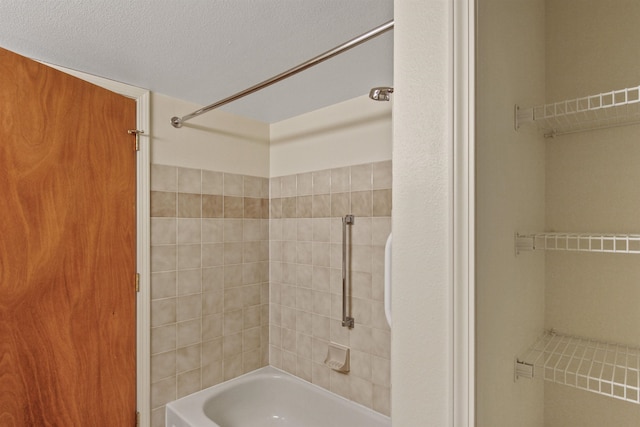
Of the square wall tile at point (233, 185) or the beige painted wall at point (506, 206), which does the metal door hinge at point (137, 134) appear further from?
the beige painted wall at point (506, 206)

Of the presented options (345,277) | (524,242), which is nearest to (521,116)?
(524,242)

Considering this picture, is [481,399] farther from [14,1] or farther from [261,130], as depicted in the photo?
[261,130]

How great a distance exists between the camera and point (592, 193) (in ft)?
3.65

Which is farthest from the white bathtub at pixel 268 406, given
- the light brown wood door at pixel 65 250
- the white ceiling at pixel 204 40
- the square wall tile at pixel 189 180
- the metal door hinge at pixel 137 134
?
the white ceiling at pixel 204 40

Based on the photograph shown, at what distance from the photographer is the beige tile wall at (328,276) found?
198cm

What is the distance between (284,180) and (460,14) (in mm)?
1898

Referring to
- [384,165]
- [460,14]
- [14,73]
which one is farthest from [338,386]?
[14,73]

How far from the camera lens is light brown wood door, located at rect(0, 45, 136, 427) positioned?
143 cm

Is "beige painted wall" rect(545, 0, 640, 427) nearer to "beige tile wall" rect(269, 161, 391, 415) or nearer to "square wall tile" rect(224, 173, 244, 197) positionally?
"beige tile wall" rect(269, 161, 391, 415)

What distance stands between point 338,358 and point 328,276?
1.64ft

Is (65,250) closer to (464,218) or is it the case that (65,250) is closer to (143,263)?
(143,263)

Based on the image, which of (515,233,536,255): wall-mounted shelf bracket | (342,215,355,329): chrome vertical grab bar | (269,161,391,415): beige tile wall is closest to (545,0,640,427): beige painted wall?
(515,233,536,255): wall-mounted shelf bracket

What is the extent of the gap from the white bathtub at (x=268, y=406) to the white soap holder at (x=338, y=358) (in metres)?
0.20

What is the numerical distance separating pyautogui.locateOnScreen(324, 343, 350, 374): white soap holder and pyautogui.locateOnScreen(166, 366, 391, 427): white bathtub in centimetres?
20
